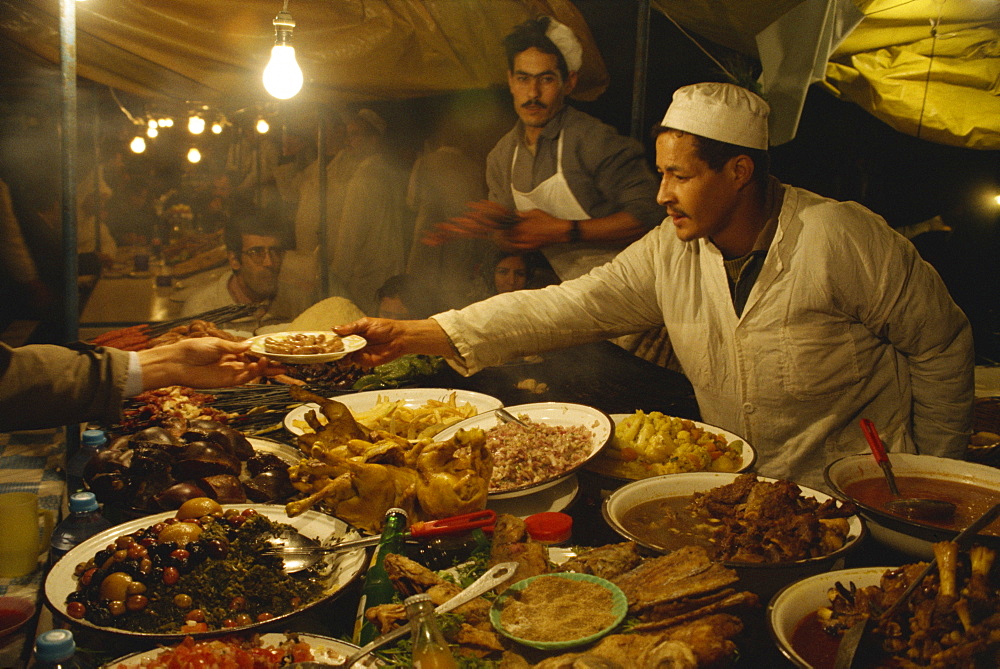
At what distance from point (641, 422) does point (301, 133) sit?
393 centimetres

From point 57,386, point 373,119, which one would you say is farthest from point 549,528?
point 373,119

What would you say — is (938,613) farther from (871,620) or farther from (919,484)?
(919,484)

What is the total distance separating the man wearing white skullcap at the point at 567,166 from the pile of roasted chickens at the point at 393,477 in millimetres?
3072

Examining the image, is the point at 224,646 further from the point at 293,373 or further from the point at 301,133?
the point at 301,133

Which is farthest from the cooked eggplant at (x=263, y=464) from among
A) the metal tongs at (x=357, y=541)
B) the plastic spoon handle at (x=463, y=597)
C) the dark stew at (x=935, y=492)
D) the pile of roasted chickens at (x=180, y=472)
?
the dark stew at (x=935, y=492)

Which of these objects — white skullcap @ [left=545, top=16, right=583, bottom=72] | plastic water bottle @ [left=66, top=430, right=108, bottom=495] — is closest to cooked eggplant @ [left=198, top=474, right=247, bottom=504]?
plastic water bottle @ [left=66, top=430, right=108, bottom=495]

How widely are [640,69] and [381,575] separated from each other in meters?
4.23

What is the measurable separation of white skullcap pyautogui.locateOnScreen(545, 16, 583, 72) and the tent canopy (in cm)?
6

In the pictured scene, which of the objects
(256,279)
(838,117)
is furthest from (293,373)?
(838,117)

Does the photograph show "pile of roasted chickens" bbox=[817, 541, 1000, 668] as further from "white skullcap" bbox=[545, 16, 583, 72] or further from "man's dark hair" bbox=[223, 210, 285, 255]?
"man's dark hair" bbox=[223, 210, 285, 255]

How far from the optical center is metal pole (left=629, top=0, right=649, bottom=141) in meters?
4.82

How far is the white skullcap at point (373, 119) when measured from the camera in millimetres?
5363

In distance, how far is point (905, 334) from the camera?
116 inches

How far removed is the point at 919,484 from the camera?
227 centimetres
